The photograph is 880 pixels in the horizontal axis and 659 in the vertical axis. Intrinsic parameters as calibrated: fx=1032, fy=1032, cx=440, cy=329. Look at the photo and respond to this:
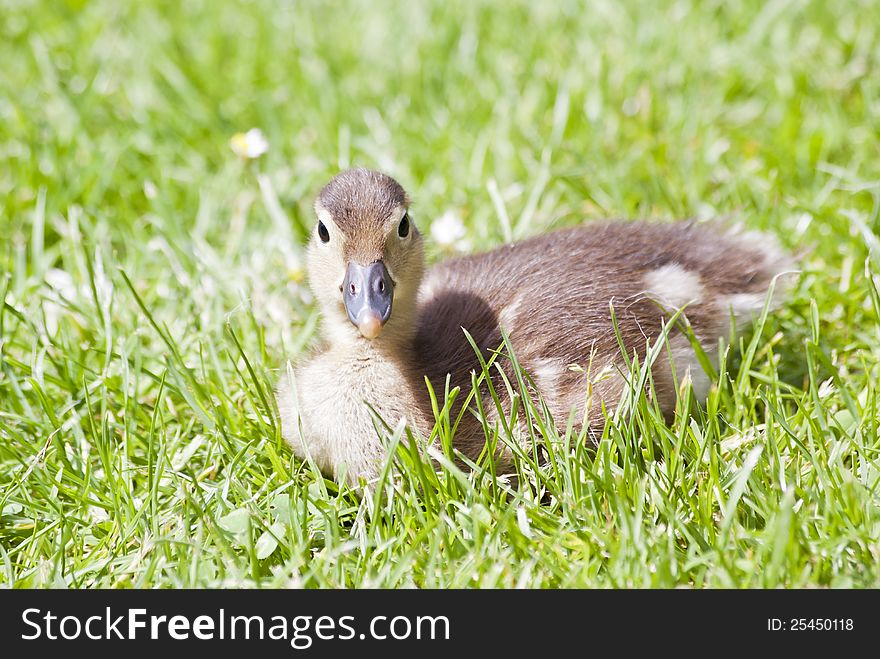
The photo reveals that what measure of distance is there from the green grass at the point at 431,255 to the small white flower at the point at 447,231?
5cm

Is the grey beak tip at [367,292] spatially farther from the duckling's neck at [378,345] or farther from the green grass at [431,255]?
the green grass at [431,255]

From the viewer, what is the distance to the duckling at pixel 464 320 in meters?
2.31

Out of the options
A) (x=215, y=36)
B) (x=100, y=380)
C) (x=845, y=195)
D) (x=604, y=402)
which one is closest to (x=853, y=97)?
(x=845, y=195)

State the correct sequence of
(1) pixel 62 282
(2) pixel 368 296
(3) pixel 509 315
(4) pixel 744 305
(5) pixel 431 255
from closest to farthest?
(2) pixel 368 296
(3) pixel 509 315
(4) pixel 744 305
(1) pixel 62 282
(5) pixel 431 255

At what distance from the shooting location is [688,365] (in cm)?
251

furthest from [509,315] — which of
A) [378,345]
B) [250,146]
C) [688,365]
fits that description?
[250,146]

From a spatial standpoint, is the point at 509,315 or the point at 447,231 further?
the point at 447,231

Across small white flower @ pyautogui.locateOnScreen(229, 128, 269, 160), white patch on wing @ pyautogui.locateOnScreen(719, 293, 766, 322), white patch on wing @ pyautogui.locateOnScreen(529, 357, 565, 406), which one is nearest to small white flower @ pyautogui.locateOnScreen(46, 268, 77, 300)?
small white flower @ pyautogui.locateOnScreen(229, 128, 269, 160)

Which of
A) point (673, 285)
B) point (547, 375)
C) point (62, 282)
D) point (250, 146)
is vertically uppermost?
point (250, 146)

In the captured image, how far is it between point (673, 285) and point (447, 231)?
2.99ft

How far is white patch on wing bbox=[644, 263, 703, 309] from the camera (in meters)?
2.56

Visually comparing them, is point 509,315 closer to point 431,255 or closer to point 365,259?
point 365,259

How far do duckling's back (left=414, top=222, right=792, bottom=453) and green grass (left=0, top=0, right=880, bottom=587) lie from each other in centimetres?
13

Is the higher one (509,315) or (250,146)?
(250,146)
